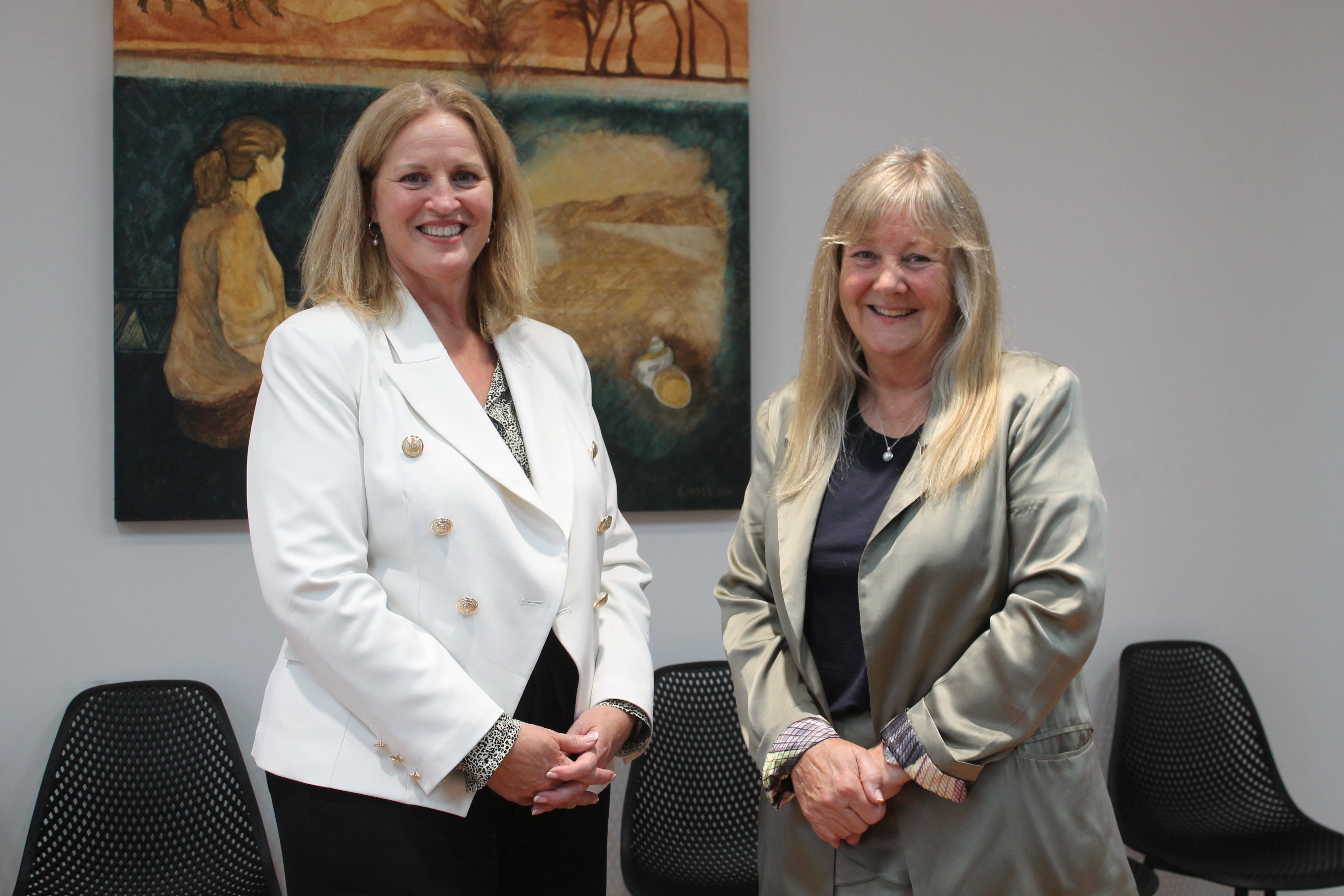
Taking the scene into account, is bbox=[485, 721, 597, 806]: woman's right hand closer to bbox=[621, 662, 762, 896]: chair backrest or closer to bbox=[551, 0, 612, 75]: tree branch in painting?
bbox=[621, 662, 762, 896]: chair backrest

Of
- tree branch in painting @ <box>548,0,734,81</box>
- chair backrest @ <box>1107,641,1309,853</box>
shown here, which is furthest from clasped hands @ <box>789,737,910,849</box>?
tree branch in painting @ <box>548,0,734,81</box>

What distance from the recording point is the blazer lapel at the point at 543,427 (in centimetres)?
171

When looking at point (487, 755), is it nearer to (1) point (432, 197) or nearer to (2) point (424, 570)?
(2) point (424, 570)

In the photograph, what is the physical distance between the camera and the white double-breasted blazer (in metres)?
1.52

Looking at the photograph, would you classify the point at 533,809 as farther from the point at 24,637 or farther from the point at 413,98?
the point at 24,637

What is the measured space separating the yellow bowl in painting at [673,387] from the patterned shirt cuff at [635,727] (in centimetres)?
121

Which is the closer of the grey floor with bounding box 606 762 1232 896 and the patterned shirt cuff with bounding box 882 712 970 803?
the patterned shirt cuff with bounding box 882 712 970 803

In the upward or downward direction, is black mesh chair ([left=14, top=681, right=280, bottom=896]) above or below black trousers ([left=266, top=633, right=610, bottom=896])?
below

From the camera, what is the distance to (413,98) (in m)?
1.72

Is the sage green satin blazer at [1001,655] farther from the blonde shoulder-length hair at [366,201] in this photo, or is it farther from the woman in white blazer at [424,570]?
the blonde shoulder-length hair at [366,201]

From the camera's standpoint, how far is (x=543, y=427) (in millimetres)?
1789

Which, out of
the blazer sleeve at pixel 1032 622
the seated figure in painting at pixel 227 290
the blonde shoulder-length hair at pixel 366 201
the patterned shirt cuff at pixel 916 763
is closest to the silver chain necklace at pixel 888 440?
the blazer sleeve at pixel 1032 622

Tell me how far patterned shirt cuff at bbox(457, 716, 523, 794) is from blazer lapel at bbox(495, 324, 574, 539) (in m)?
0.32

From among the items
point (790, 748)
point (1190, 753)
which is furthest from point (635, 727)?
point (1190, 753)
